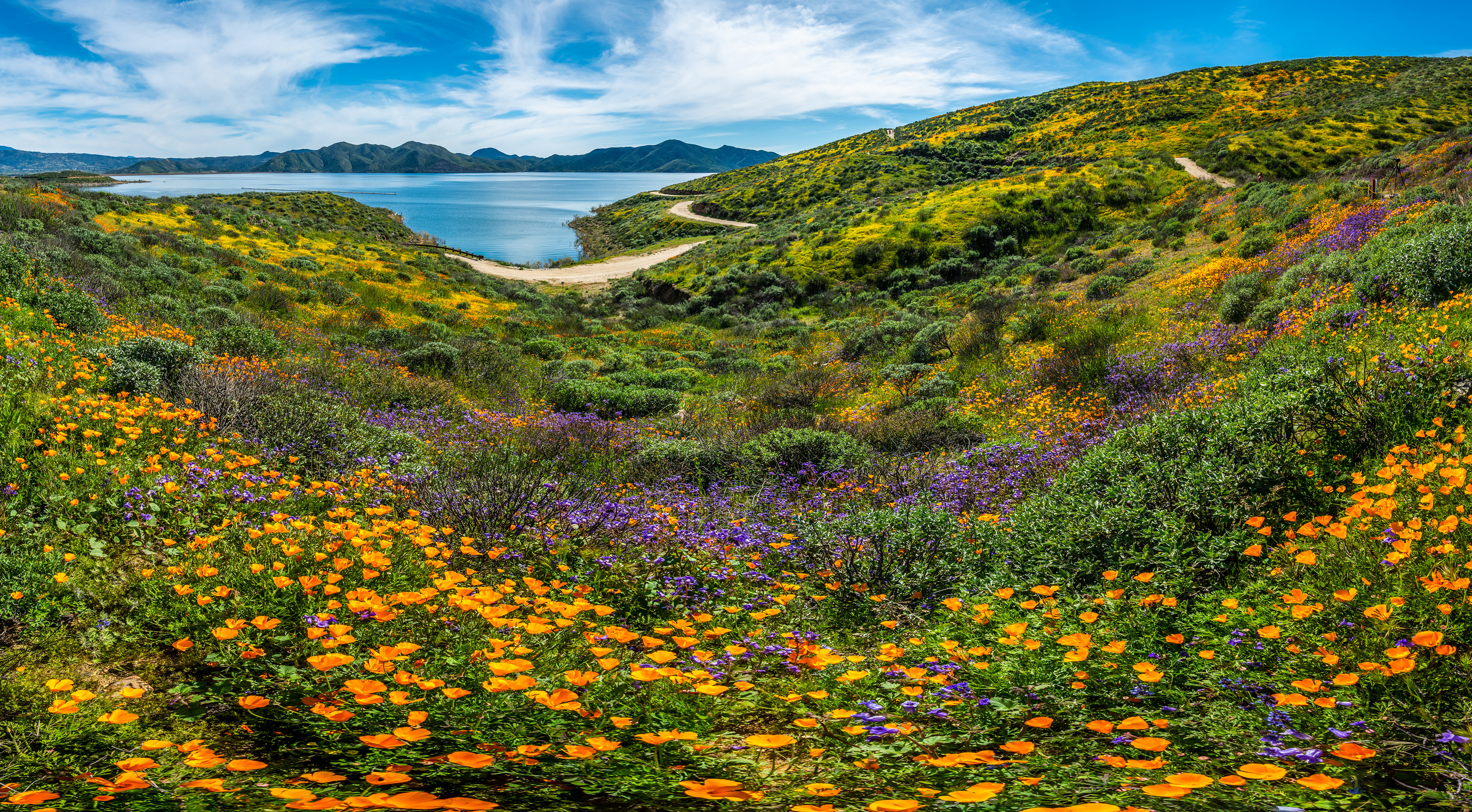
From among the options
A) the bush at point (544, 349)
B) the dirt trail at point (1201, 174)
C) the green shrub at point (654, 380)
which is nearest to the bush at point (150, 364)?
the green shrub at point (654, 380)

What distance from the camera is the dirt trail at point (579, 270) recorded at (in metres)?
41.6

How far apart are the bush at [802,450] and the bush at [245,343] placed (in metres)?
7.79

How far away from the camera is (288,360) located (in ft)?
33.6

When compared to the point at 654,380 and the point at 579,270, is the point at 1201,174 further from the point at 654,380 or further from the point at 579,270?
the point at 654,380

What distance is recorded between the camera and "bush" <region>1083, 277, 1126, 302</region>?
16.5 meters

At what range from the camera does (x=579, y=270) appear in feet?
A: 155

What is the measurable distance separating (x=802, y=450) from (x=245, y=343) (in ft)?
29.8

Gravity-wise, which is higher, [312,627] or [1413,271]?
[1413,271]

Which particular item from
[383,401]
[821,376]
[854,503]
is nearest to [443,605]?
[854,503]

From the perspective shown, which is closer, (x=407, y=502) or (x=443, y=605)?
(x=443, y=605)

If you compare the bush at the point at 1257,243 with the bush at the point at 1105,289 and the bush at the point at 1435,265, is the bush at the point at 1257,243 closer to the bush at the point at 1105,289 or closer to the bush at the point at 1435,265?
the bush at the point at 1105,289

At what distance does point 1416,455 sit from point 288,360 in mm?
12992

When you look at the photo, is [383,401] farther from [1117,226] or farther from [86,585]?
[1117,226]

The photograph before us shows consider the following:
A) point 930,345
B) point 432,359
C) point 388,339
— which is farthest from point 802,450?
point 388,339
